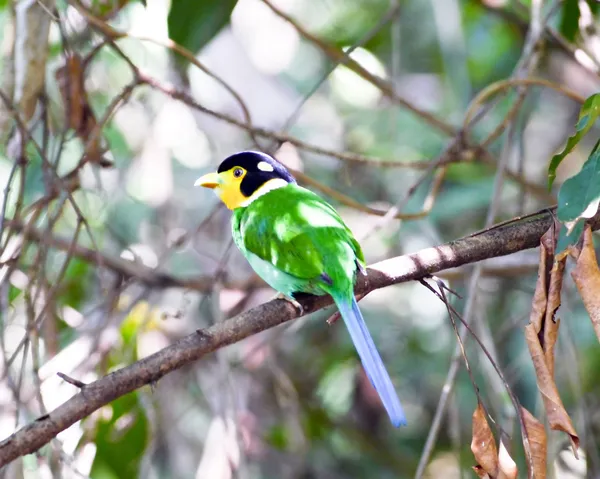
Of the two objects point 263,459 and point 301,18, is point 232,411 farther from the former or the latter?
point 301,18

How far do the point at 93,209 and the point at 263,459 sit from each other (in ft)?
5.67

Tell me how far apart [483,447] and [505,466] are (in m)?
0.06

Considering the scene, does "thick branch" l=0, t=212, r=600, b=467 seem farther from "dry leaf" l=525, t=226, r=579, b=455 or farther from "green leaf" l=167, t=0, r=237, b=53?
"green leaf" l=167, t=0, r=237, b=53

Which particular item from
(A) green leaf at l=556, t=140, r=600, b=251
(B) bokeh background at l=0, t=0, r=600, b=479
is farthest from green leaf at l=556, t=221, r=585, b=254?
(B) bokeh background at l=0, t=0, r=600, b=479

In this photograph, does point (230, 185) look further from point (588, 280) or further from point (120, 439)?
point (588, 280)

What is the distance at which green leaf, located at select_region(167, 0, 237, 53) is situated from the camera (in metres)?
3.34

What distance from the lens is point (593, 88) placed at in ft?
17.2

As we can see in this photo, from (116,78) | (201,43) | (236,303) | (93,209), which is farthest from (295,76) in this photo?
(201,43)

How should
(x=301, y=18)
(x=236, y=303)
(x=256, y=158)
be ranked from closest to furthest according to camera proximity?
1. (x=256, y=158)
2. (x=236, y=303)
3. (x=301, y=18)

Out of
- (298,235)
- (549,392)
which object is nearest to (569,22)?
(298,235)

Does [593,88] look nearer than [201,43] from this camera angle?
No

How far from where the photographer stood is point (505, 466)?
1.68 meters

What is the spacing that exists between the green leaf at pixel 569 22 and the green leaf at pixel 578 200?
187 centimetres

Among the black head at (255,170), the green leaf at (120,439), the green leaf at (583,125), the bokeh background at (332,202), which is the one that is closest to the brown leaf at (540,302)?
the green leaf at (583,125)
